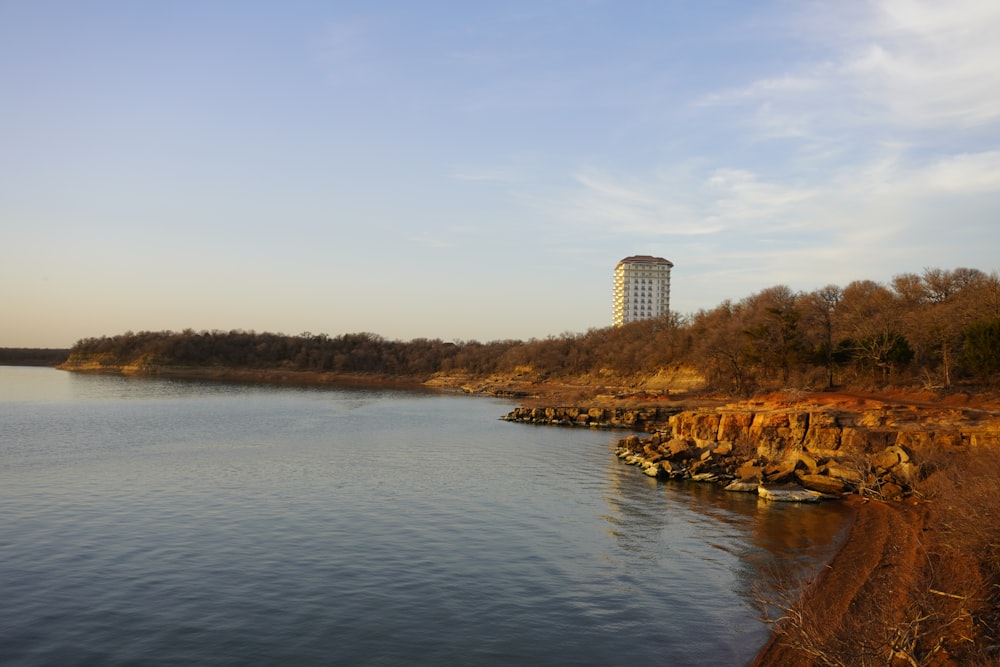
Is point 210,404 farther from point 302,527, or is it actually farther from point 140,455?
point 302,527

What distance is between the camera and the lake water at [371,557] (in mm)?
14820

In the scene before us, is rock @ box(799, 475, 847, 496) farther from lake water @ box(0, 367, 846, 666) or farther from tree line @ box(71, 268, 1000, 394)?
tree line @ box(71, 268, 1000, 394)

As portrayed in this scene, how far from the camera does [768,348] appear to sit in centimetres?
6675

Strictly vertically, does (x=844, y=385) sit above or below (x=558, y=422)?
above

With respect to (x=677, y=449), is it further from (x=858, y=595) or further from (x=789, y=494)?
(x=858, y=595)

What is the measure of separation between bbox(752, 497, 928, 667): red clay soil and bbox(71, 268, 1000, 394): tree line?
2643 centimetres

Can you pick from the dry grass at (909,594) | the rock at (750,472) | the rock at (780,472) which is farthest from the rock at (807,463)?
the dry grass at (909,594)

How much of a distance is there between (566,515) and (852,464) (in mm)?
15022

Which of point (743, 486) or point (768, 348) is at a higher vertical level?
point (768, 348)

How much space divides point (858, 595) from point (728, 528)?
9.56 meters

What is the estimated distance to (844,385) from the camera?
2286 inches

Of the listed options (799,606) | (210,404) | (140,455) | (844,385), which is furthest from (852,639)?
(210,404)

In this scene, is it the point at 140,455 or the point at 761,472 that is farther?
the point at 140,455

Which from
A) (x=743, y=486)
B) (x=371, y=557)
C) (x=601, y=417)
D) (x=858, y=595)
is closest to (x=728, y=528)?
(x=743, y=486)
